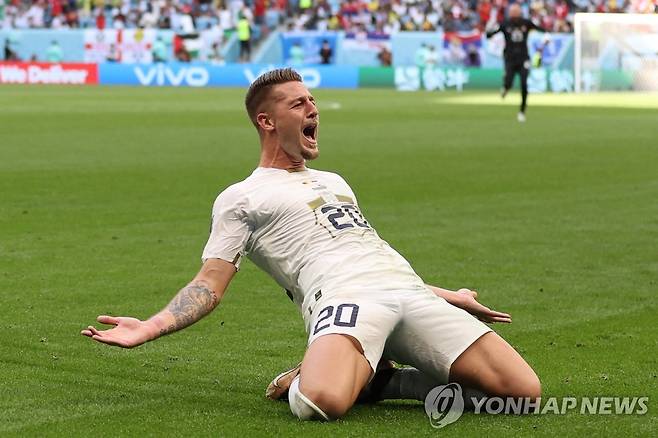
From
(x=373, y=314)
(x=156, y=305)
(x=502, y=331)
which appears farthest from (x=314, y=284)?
(x=156, y=305)

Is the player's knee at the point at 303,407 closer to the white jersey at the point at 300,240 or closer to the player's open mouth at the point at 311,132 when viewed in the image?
the white jersey at the point at 300,240

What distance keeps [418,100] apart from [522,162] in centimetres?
1833

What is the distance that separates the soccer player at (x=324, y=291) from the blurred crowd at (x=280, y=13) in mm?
44526

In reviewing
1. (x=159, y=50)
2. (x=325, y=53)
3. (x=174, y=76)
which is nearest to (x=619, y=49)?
(x=325, y=53)

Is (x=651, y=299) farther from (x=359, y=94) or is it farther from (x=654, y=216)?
(x=359, y=94)

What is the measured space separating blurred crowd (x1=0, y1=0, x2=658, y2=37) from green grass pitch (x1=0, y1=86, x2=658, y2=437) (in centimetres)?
2685

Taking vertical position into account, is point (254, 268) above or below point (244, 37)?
above

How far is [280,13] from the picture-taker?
52.5 m

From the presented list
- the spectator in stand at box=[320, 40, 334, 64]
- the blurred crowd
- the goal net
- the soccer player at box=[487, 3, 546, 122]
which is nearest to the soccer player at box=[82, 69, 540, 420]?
the soccer player at box=[487, 3, 546, 122]

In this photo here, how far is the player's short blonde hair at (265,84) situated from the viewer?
6.11 metres

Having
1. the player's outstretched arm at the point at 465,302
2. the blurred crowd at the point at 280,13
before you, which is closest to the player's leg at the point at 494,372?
the player's outstretched arm at the point at 465,302

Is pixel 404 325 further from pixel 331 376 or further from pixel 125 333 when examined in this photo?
pixel 125 333

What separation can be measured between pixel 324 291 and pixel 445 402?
26.2 inches

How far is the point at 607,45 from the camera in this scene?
37156mm
